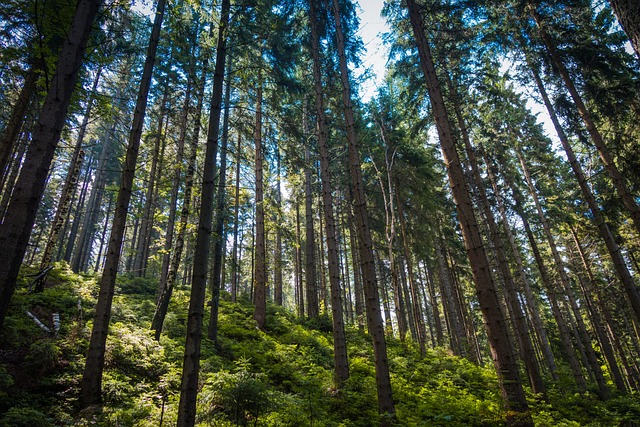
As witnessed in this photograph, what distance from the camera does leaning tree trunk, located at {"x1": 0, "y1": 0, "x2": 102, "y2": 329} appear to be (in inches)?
138

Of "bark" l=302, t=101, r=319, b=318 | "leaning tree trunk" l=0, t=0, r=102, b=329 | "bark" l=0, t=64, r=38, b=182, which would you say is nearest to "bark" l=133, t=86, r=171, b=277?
"bark" l=0, t=64, r=38, b=182

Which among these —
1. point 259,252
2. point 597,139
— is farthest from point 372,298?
point 597,139

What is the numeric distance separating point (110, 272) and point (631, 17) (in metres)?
10.00

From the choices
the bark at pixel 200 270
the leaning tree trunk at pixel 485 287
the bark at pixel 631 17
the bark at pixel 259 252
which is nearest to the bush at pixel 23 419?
the bark at pixel 200 270

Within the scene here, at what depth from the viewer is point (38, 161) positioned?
3850 mm

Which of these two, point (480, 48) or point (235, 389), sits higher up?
point (480, 48)

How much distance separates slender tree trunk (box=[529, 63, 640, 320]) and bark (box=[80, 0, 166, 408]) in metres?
14.3

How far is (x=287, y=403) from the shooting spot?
234 inches

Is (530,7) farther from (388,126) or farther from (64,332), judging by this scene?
(64,332)

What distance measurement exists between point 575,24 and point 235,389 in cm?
1619

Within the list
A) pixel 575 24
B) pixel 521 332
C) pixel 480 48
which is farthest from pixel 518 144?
pixel 521 332

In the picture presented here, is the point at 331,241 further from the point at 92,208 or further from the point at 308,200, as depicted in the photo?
the point at 92,208

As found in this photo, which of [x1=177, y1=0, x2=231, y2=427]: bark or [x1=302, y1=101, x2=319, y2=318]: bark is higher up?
[x1=302, y1=101, x2=319, y2=318]: bark

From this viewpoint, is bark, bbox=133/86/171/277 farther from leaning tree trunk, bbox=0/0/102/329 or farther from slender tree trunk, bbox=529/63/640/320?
slender tree trunk, bbox=529/63/640/320
